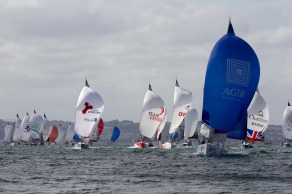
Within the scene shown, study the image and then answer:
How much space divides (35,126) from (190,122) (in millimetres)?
50484

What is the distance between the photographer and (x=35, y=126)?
150 meters

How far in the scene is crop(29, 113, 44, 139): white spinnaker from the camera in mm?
150125

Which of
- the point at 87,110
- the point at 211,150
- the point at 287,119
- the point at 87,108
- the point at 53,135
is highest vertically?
the point at 287,119

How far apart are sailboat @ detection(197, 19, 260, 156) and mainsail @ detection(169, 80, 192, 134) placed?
44778 mm

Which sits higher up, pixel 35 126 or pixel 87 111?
pixel 35 126

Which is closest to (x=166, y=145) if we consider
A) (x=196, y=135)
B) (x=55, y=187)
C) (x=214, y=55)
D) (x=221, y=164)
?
(x=196, y=135)

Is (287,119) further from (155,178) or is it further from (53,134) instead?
(155,178)

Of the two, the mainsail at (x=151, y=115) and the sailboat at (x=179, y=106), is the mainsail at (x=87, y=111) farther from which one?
the sailboat at (x=179, y=106)

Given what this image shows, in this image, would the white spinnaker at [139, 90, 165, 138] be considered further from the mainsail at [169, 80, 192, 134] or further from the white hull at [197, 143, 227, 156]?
the white hull at [197, 143, 227, 156]

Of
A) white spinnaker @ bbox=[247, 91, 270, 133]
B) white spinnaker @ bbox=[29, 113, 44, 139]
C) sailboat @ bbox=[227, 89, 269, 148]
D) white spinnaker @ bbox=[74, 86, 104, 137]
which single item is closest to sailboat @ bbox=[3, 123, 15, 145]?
white spinnaker @ bbox=[29, 113, 44, 139]

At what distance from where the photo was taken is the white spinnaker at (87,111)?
96.3 meters

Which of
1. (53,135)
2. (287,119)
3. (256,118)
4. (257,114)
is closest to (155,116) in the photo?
(256,118)

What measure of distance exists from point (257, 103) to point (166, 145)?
15480mm

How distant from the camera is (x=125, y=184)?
4200 centimetres
